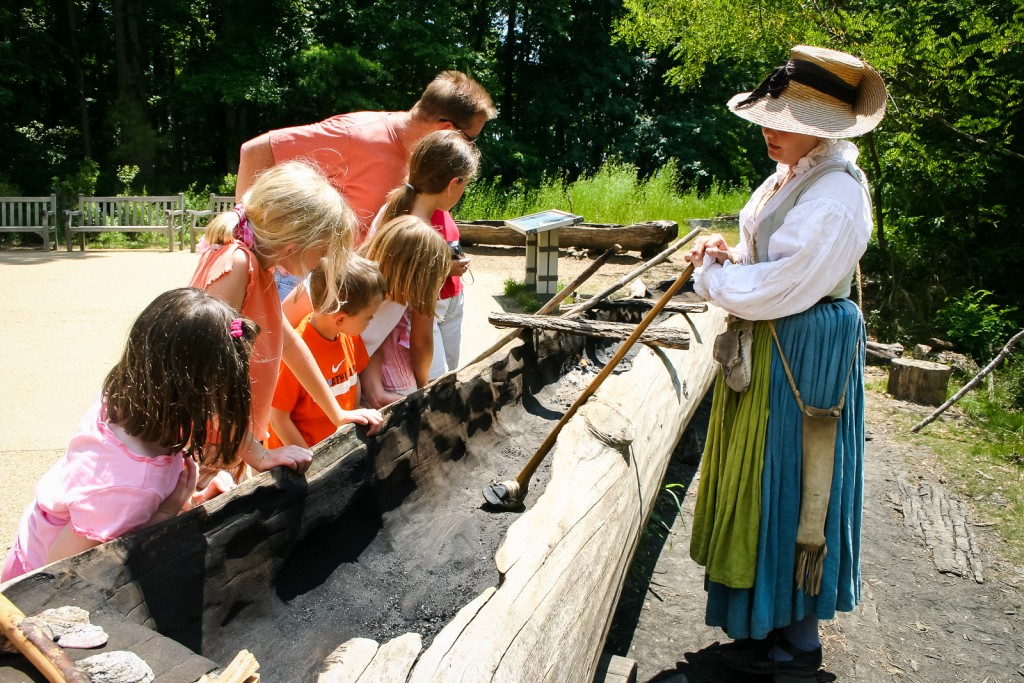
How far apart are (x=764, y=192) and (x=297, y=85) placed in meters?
17.4

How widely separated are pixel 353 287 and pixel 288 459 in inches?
26.0

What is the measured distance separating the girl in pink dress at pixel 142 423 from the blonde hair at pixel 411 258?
126 centimetres

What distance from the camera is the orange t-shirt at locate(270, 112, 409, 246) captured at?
3.46 meters

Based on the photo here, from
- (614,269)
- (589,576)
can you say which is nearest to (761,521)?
(589,576)

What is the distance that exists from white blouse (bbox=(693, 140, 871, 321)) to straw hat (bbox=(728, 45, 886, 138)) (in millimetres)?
100

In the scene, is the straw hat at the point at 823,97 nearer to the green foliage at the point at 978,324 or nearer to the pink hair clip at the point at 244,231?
the pink hair clip at the point at 244,231

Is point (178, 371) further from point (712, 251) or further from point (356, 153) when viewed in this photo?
point (356, 153)

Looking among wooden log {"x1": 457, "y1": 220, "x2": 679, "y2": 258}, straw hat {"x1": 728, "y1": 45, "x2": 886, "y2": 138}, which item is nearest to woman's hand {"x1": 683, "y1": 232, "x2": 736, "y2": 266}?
straw hat {"x1": 728, "y1": 45, "x2": 886, "y2": 138}

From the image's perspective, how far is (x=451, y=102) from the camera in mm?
3654

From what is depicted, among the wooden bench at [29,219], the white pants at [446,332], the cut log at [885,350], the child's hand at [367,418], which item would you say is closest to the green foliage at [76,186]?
the wooden bench at [29,219]

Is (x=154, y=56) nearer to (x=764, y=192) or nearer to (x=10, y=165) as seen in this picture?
(x=10, y=165)

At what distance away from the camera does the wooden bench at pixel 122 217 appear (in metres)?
11.8

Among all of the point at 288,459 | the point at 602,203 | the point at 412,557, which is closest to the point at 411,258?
the point at 288,459

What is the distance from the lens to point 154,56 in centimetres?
2142
